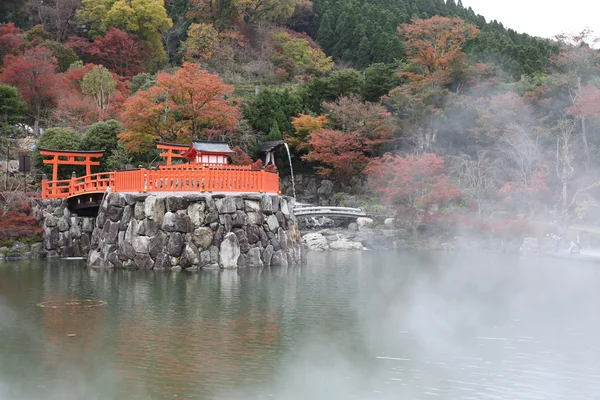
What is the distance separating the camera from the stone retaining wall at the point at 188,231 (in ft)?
70.0

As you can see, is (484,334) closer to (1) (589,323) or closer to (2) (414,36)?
(1) (589,323)

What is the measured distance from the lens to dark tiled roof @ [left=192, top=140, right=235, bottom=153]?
24.3 m

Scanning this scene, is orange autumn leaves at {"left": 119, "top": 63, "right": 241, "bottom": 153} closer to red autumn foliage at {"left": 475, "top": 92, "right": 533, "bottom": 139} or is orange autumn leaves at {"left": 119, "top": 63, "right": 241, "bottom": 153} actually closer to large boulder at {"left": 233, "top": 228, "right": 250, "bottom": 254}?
large boulder at {"left": 233, "top": 228, "right": 250, "bottom": 254}

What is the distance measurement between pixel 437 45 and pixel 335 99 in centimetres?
693

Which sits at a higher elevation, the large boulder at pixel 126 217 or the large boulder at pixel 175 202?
the large boulder at pixel 175 202

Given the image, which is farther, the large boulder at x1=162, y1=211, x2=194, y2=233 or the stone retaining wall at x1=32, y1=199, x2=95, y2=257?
the stone retaining wall at x1=32, y1=199, x2=95, y2=257

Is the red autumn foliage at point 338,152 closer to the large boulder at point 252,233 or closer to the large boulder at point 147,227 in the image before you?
the large boulder at point 252,233

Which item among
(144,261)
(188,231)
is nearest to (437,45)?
(188,231)

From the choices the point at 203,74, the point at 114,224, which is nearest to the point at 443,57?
the point at 203,74

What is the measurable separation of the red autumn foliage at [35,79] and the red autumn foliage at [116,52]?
333 inches

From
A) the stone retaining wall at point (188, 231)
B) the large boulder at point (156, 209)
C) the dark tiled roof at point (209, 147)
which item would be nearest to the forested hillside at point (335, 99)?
the dark tiled roof at point (209, 147)

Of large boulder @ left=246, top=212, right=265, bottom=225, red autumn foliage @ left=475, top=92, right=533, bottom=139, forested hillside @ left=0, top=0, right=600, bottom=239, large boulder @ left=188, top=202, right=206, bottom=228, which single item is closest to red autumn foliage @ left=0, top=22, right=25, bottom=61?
forested hillside @ left=0, top=0, right=600, bottom=239

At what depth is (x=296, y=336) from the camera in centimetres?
1253

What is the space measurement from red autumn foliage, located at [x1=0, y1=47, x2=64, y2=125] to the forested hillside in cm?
8
